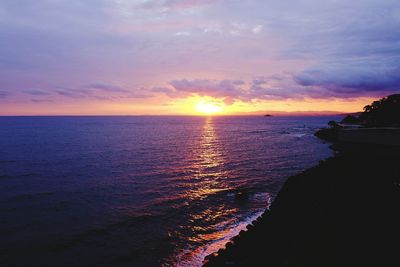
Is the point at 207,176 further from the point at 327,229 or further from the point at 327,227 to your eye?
the point at 327,229

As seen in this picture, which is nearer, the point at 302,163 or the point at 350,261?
the point at 350,261

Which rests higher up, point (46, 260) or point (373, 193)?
point (373, 193)

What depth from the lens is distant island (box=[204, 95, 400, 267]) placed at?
12.2 m

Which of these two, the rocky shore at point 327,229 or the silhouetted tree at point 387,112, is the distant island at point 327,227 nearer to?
the rocky shore at point 327,229

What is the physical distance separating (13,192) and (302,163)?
4144cm

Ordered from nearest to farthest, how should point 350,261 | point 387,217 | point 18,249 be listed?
point 350,261 < point 387,217 < point 18,249

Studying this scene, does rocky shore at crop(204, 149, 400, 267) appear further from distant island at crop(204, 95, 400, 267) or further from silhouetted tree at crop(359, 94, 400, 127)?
silhouetted tree at crop(359, 94, 400, 127)

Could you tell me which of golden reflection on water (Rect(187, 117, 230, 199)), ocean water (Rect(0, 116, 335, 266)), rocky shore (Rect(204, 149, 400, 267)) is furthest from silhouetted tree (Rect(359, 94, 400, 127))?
rocky shore (Rect(204, 149, 400, 267))

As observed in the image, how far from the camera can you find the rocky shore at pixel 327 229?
12172 millimetres

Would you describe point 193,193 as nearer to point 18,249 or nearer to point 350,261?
point 18,249

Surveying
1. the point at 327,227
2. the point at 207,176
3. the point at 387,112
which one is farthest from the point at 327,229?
the point at 387,112

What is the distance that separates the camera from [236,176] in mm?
37281

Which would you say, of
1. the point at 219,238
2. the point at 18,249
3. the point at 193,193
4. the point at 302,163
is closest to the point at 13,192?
the point at 18,249

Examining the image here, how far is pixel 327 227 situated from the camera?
48.2ft
